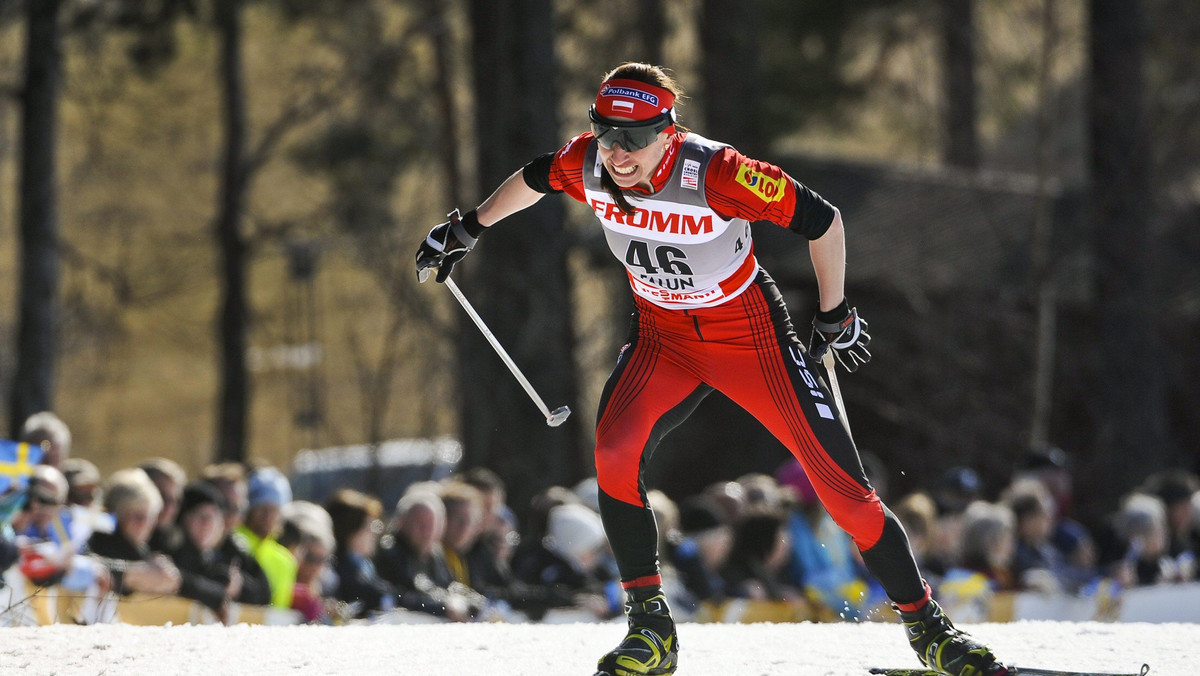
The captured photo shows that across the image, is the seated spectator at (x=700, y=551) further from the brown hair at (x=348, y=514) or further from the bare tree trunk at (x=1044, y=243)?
the bare tree trunk at (x=1044, y=243)

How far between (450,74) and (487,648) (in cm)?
1310

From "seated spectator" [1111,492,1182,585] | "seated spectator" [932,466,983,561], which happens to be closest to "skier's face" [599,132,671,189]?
"seated spectator" [932,466,983,561]

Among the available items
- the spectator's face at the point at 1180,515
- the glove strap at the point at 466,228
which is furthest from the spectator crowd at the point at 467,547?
the glove strap at the point at 466,228

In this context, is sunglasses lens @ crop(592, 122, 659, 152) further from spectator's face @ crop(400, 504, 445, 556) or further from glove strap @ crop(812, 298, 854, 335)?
spectator's face @ crop(400, 504, 445, 556)

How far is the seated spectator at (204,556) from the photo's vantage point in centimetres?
643

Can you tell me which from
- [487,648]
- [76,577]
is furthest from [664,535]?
[76,577]

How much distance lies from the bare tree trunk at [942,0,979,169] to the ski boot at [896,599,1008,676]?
13.5 meters

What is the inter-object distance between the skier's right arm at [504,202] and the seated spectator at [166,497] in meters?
2.39

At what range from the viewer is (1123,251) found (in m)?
12.8

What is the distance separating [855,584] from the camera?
25.7ft

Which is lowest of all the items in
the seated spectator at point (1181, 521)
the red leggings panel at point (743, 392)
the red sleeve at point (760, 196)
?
the seated spectator at point (1181, 521)

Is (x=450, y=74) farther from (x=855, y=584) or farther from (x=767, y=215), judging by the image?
(x=767, y=215)

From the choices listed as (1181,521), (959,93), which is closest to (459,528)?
(1181,521)

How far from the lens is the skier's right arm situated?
466 centimetres
